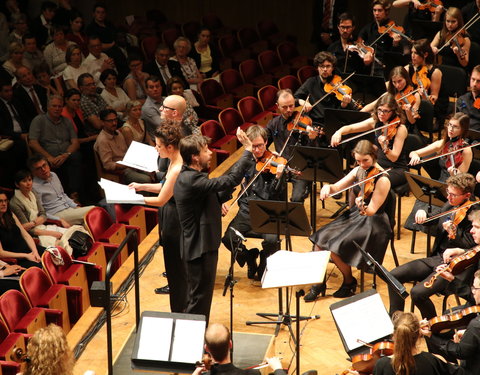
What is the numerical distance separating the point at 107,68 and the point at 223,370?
5263 millimetres

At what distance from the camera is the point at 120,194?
16.7 feet

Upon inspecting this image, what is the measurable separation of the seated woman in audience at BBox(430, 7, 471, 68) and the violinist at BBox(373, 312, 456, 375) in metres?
4.68

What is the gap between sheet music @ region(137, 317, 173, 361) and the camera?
4152mm

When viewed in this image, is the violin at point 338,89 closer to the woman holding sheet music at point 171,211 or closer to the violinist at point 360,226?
the violinist at point 360,226

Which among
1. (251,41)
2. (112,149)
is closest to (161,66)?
(112,149)

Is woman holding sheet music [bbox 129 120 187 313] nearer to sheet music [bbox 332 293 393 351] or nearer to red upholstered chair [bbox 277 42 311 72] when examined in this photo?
sheet music [bbox 332 293 393 351]

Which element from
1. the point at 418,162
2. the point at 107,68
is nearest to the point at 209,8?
the point at 107,68

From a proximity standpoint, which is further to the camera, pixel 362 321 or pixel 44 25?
pixel 44 25

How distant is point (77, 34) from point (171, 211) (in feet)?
16.7

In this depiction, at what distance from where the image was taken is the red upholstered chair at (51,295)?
17.2 feet

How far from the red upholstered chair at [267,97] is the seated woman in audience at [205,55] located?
798 millimetres

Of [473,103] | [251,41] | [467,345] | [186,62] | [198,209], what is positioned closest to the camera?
[467,345]

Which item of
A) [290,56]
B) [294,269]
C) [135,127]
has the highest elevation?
[290,56]

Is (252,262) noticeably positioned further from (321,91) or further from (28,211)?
(321,91)
